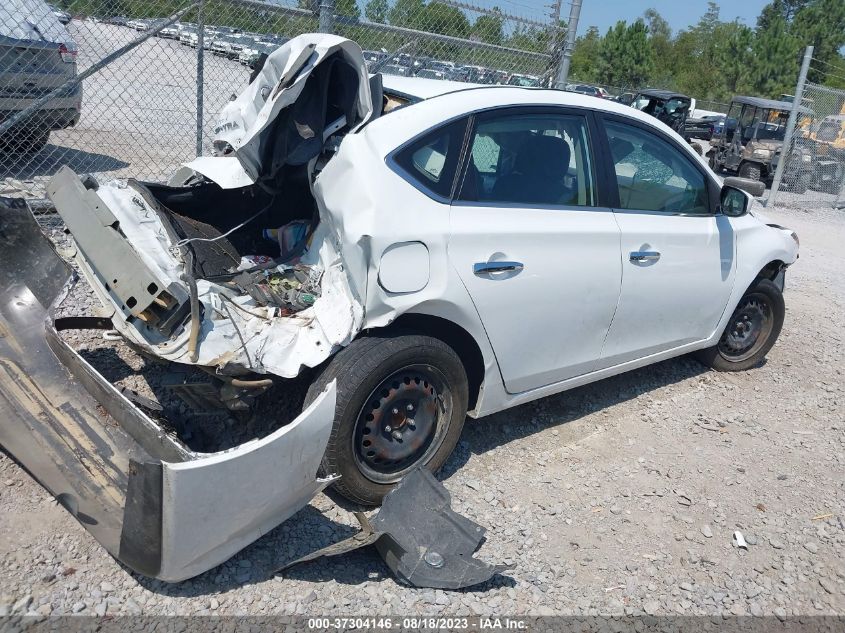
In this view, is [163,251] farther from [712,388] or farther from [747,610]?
[712,388]

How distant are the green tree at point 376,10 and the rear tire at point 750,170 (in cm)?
1258

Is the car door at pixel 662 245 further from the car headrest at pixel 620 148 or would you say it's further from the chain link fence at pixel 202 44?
the chain link fence at pixel 202 44

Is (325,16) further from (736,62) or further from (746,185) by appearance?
(736,62)

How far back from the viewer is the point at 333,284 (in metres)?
3.13

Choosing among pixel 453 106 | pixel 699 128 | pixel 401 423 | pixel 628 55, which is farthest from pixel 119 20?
pixel 628 55

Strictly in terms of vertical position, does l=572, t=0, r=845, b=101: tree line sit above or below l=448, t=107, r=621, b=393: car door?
above

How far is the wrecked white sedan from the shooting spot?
8.81 ft

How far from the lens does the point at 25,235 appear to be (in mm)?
3535

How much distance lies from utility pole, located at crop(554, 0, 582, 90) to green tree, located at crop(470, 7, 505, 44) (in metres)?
0.72

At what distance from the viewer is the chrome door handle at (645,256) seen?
3.92 meters

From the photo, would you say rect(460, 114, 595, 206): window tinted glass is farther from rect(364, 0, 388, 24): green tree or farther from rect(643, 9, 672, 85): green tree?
rect(643, 9, 672, 85): green tree

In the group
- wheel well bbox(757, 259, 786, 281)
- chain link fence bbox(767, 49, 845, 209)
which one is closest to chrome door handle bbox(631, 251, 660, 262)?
wheel well bbox(757, 259, 786, 281)

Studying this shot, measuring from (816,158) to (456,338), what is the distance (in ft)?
50.5

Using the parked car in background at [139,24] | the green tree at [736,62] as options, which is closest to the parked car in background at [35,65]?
the parked car in background at [139,24]
